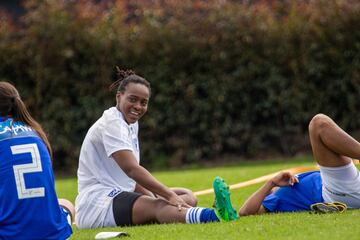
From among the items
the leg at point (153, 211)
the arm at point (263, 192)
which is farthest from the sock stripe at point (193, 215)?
the arm at point (263, 192)

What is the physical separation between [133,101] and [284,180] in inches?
58.0

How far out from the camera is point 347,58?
51.2 feet

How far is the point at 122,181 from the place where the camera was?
7215 mm

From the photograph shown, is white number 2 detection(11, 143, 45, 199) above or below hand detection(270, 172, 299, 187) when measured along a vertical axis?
above

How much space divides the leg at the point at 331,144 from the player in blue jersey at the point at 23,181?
2.14m

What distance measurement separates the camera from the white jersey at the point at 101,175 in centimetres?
696

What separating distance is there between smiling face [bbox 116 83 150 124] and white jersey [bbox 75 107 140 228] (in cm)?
6

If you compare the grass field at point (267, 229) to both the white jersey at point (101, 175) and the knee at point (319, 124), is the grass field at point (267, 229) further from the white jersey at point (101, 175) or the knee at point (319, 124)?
the knee at point (319, 124)

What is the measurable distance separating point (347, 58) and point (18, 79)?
6.44m

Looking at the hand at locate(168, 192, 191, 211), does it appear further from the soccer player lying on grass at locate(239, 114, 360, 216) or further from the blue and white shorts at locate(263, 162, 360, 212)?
the blue and white shorts at locate(263, 162, 360, 212)

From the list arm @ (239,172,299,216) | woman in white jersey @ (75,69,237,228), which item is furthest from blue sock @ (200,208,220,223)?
arm @ (239,172,299,216)

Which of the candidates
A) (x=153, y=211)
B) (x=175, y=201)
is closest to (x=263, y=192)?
(x=175, y=201)

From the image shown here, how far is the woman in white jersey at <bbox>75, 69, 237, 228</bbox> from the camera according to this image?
21.8 feet

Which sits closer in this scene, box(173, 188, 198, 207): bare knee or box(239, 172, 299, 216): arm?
box(239, 172, 299, 216): arm
